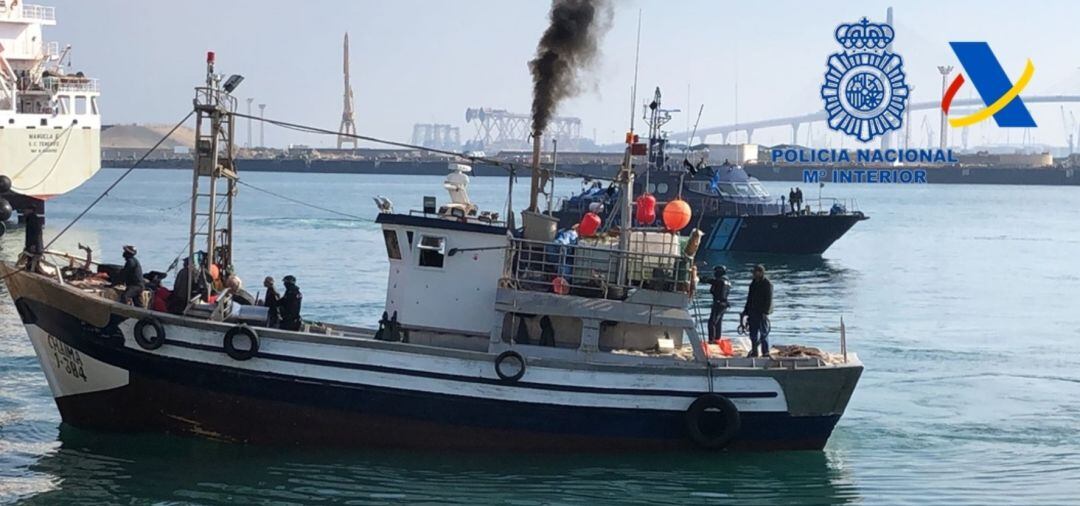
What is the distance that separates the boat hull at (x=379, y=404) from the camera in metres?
20.2

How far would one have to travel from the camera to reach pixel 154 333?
20203mm

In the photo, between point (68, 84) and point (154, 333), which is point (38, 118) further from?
point (154, 333)

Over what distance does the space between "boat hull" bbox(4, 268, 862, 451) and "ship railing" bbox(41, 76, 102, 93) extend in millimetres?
57498

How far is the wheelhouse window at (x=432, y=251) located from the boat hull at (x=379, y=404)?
1.77m

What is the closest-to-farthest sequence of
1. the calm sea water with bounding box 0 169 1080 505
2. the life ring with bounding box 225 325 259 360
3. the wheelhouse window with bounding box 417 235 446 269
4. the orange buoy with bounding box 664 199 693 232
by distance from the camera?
the calm sea water with bounding box 0 169 1080 505 → the life ring with bounding box 225 325 259 360 → the wheelhouse window with bounding box 417 235 446 269 → the orange buoy with bounding box 664 199 693 232

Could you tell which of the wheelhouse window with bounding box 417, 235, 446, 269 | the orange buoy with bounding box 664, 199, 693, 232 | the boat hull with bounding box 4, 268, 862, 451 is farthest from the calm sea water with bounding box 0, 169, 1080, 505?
the orange buoy with bounding box 664, 199, 693, 232

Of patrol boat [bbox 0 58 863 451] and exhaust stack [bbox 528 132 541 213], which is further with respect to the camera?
exhaust stack [bbox 528 132 541 213]

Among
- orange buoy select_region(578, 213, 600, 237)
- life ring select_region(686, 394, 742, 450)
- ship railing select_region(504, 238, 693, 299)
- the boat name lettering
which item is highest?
orange buoy select_region(578, 213, 600, 237)

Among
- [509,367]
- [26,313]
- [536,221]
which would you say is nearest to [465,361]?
[509,367]

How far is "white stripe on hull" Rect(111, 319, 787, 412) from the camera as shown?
2000 cm

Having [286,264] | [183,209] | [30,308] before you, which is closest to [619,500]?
[30,308]

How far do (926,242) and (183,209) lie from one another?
44.1 meters

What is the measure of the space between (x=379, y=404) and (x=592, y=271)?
3.62 m

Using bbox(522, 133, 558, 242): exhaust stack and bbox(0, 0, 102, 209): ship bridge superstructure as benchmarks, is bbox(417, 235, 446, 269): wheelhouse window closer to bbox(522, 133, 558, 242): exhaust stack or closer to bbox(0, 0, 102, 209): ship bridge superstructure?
bbox(522, 133, 558, 242): exhaust stack
